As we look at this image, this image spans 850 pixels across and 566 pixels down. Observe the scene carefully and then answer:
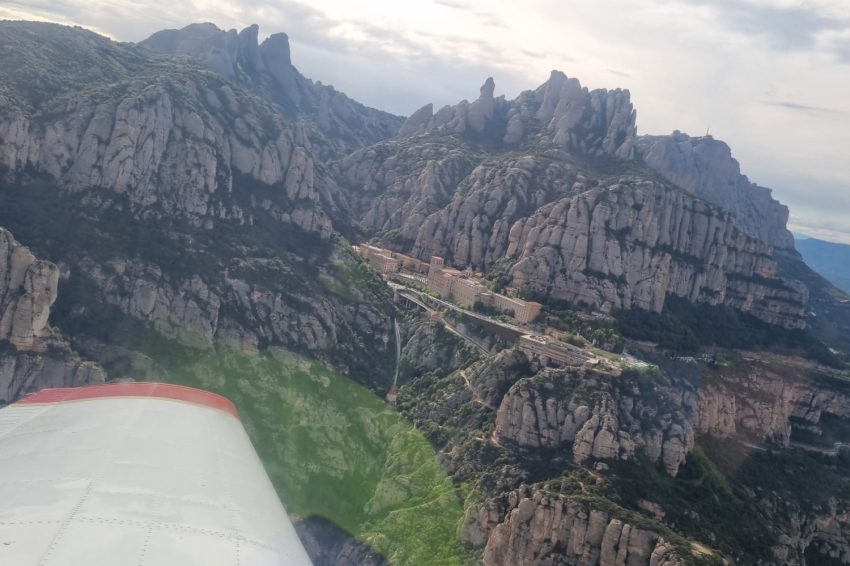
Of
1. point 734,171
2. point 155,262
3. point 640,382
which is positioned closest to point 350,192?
point 155,262

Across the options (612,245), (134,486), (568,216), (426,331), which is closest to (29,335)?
(426,331)

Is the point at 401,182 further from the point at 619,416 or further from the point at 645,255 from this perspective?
the point at 619,416

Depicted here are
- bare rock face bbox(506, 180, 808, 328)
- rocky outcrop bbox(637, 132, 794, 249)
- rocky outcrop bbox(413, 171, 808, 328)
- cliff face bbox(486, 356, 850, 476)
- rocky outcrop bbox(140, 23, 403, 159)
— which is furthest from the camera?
rocky outcrop bbox(637, 132, 794, 249)

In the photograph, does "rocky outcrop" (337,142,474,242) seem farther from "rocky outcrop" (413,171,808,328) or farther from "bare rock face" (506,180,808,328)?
"bare rock face" (506,180,808,328)

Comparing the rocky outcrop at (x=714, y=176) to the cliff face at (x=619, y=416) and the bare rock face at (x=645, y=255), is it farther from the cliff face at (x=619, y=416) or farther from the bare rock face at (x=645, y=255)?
the cliff face at (x=619, y=416)

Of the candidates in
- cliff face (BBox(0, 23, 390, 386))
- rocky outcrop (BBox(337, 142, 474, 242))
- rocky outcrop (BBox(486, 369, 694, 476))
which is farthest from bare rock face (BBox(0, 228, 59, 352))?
rocky outcrop (BBox(337, 142, 474, 242))

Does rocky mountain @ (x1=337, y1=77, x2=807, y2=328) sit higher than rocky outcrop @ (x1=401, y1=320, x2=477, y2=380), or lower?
higher

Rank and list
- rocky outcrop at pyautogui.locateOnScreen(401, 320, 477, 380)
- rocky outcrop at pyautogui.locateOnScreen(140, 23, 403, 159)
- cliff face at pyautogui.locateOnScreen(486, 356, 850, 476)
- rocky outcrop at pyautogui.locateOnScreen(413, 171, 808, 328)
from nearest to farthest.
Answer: cliff face at pyautogui.locateOnScreen(486, 356, 850, 476) < rocky outcrop at pyautogui.locateOnScreen(401, 320, 477, 380) < rocky outcrop at pyautogui.locateOnScreen(413, 171, 808, 328) < rocky outcrop at pyautogui.locateOnScreen(140, 23, 403, 159)
